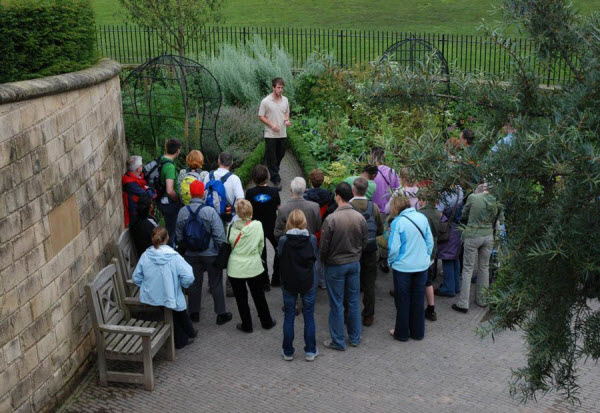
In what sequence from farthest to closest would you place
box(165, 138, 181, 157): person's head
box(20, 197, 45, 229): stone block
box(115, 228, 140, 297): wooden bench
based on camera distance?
box(165, 138, 181, 157): person's head
box(115, 228, 140, 297): wooden bench
box(20, 197, 45, 229): stone block

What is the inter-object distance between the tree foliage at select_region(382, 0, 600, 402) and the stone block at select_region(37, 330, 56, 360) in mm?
4059

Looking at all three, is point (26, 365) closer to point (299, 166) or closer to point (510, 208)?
point (510, 208)

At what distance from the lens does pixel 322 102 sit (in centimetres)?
1719

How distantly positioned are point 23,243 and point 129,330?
1.52 m

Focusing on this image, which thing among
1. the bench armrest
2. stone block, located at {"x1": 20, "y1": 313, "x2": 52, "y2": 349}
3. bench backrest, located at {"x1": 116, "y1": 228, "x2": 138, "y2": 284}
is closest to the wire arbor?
bench backrest, located at {"x1": 116, "y1": 228, "x2": 138, "y2": 284}

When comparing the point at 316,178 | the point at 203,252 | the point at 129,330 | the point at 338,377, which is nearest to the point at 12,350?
the point at 129,330

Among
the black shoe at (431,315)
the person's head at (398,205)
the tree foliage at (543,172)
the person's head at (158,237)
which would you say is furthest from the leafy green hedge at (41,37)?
the black shoe at (431,315)

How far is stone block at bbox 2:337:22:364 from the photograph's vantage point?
6332 mm

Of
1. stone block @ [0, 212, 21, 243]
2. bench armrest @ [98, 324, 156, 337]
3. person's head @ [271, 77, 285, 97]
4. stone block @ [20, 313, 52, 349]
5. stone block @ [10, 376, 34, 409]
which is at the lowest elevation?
stone block @ [10, 376, 34, 409]

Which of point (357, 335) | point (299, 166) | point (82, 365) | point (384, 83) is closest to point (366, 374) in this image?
point (357, 335)

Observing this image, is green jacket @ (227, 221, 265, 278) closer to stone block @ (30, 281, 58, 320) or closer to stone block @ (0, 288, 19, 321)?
stone block @ (30, 281, 58, 320)

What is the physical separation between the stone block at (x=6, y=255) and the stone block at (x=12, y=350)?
0.65m

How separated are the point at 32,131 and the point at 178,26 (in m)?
12.6

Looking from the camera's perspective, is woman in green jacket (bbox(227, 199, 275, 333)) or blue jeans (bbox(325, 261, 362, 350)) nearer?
blue jeans (bbox(325, 261, 362, 350))
